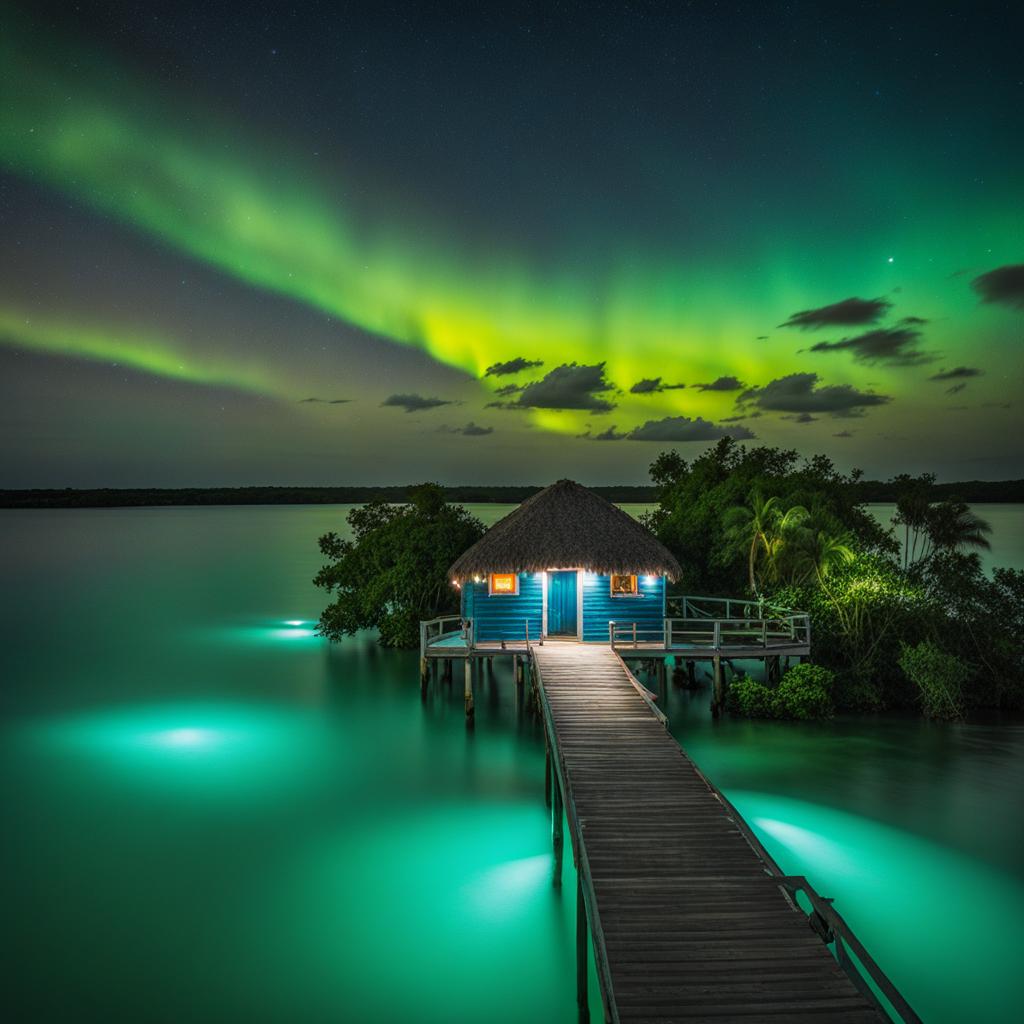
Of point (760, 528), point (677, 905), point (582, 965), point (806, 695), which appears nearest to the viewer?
point (677, 905)

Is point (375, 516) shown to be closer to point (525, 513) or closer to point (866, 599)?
→ point (525, 513)

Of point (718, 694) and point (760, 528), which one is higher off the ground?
point (760, 528)

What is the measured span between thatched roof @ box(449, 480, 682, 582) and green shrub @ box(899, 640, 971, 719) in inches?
208

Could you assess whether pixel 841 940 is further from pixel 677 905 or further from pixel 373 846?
pixel 373 846

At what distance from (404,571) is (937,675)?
591 inches

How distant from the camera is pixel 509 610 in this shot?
743 inches

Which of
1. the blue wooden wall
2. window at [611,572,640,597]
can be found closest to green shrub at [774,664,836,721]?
window at [611,572,640,597]

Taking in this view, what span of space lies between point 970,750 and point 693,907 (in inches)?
474

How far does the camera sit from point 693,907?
285 inches

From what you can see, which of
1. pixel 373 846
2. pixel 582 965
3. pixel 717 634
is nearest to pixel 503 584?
pixel 717 634

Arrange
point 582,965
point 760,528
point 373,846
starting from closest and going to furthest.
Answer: point 582,965
point 373,846
point 760,528

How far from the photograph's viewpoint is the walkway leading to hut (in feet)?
19.5

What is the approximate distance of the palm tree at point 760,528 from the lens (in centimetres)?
2184

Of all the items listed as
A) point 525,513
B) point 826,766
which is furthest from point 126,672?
point 826,766
